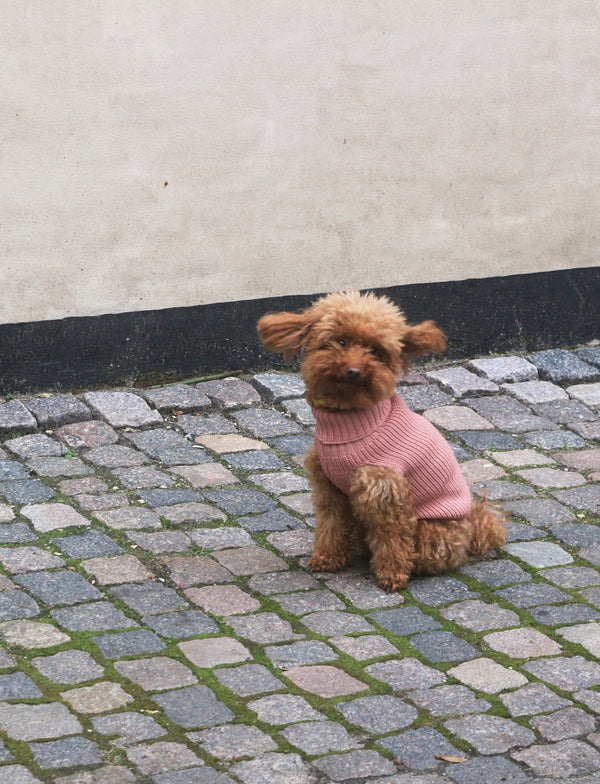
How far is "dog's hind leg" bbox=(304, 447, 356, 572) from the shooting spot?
4.64 m

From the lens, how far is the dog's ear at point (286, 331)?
4.37m

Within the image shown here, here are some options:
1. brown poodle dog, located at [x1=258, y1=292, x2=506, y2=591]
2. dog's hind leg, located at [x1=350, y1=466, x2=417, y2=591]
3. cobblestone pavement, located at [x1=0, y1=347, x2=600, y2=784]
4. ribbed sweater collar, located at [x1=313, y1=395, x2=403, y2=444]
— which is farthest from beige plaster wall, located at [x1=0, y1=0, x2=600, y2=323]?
dog's hind leg, located at [x1=350, y1=466, x2=417, y2=591]

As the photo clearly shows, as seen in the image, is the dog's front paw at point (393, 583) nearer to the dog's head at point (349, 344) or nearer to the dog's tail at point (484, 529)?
the dog's tail at point (484, 529)

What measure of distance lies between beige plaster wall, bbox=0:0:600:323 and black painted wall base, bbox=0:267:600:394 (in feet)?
0.32

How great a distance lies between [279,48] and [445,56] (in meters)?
1.17

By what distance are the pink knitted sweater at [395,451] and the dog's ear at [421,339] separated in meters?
0.26

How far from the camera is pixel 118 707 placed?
11.9 ft

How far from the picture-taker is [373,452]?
4430mm

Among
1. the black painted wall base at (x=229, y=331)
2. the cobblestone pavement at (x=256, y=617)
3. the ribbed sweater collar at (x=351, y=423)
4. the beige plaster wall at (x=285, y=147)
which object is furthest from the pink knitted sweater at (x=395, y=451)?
the beige plaster wall at (x=285, y=147)

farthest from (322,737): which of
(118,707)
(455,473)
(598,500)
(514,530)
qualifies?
(598,500)

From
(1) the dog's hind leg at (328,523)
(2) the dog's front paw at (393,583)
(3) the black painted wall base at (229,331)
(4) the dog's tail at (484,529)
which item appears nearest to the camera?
(2) the dog's front paw at (393,583)

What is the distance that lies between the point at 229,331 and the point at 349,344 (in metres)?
2.78

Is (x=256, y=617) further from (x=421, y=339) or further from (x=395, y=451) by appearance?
(x=421, y=339)

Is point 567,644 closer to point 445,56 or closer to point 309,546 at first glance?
point 309,546
